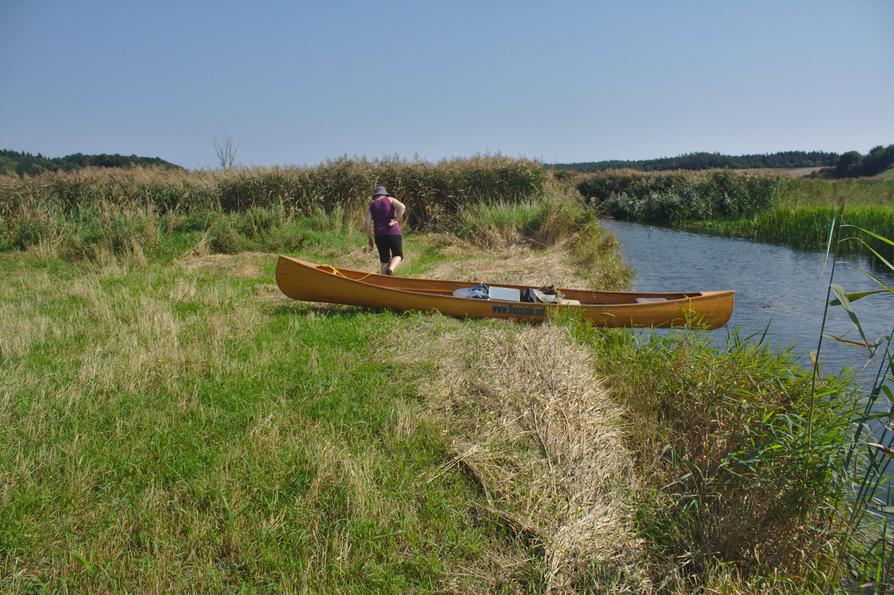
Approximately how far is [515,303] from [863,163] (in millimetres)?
44549

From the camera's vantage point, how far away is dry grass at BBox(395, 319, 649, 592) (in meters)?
2.74

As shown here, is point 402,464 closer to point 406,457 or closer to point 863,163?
point 406,457

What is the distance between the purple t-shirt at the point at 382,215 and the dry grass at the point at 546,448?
382 centimetres

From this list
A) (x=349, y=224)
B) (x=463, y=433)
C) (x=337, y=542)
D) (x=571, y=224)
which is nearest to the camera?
(x=337, y=542)

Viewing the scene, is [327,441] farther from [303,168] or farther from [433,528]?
[303,168]

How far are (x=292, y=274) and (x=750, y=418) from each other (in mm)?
5769

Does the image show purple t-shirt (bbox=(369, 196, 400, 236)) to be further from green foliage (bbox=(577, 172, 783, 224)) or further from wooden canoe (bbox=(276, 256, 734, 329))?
green foliage (bbox=(577, 172, 783, 224))

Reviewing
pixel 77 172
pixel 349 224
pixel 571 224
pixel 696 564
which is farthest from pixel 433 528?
pixel 77 172

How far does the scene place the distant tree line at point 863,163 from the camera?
35156 millimetres

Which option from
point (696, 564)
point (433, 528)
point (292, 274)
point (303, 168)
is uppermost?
point (303, 168)

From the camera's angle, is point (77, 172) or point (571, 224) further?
point (77, 172)

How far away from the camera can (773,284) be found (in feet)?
36.9

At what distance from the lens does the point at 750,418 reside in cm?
353

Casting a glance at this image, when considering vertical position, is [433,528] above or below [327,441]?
below
